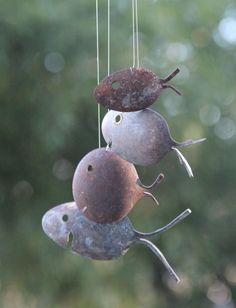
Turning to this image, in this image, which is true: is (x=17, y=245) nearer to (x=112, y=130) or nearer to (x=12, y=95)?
(x=12, y=95)

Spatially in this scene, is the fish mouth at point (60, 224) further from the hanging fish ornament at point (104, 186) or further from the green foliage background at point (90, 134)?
the green foliage background at point (90, 134)

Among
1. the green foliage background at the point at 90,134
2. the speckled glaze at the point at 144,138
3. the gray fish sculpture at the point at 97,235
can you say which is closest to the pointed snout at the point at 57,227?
the gray fish sculpture at the point at 97,235

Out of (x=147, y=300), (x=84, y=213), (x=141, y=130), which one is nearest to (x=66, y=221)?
(x=84, y=213)

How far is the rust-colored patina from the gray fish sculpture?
6.8 inches

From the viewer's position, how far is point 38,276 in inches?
113

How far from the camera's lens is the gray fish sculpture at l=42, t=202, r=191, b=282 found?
1.05m

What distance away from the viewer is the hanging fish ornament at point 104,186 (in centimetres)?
103

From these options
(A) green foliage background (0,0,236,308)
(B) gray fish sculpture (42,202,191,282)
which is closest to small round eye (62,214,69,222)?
(B) gray fish sculpture (42,202,191,282)

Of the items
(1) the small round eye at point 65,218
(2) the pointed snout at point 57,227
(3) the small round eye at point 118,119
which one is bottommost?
(2) the pointed snout at point 57,227

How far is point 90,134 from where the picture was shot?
114 inches

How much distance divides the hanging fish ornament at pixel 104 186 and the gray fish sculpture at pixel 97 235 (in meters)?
0.02

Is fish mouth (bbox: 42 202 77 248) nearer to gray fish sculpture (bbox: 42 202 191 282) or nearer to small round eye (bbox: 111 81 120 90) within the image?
gray fish sculpture (bbox: 42 202 191 282)

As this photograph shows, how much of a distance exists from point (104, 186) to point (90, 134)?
187 centimetres

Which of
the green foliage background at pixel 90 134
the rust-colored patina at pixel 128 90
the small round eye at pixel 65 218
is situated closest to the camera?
the rust-colored patina at pixel 128 90
